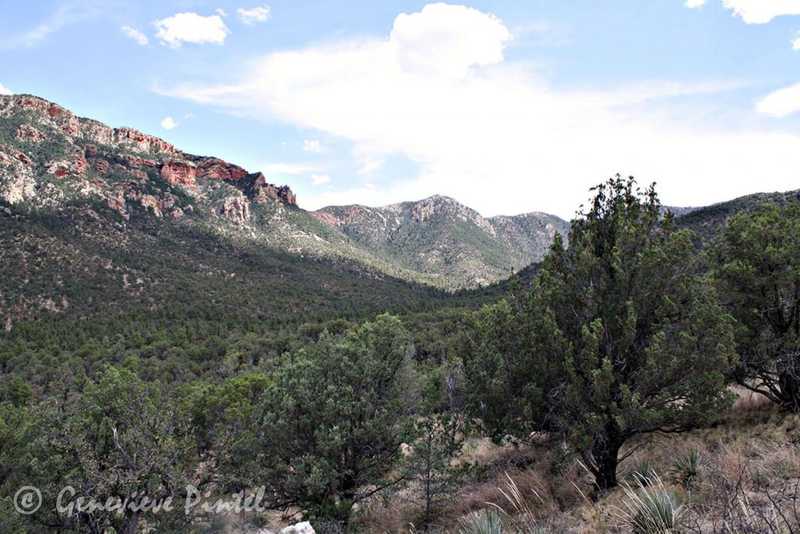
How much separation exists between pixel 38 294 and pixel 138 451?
69586 mm

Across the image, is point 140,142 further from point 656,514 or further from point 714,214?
point 656,514

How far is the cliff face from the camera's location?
298 feet

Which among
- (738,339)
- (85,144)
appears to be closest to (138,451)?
(738,339)

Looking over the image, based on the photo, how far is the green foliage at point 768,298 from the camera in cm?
866

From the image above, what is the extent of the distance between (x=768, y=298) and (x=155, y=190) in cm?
13882

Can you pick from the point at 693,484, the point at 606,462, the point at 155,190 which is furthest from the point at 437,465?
the point at 155,190

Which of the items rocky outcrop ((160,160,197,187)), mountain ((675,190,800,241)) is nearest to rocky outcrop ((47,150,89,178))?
rocky outcrop ((160,160,197,187))

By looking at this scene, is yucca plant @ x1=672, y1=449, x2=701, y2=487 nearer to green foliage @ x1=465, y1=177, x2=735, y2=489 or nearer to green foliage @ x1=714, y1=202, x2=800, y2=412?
green foliage @ x1=465, y1=177, x2=735, y2=489

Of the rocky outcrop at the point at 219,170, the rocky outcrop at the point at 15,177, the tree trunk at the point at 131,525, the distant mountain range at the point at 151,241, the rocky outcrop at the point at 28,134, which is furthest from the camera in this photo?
the rocky outcrop at the point at 219,170

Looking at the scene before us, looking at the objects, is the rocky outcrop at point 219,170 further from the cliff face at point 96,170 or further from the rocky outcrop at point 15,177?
the rocky outcrop at point 15,177

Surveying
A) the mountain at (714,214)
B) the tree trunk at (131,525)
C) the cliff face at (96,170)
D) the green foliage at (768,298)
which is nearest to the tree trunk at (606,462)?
the green foliage at (768,298)

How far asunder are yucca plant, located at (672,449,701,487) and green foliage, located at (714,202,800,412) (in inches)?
156

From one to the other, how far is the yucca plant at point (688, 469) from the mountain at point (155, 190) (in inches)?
2902

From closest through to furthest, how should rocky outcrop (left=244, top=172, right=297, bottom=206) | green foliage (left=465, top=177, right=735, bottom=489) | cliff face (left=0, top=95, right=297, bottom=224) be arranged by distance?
1. green foliage (left=465, top=177, right=735, bottom=489)
2. cliff face (left=0, top=95, right=297, bottom=224)
3. rocky outcrop (left=244, top=172, right=297, bottom=206)
